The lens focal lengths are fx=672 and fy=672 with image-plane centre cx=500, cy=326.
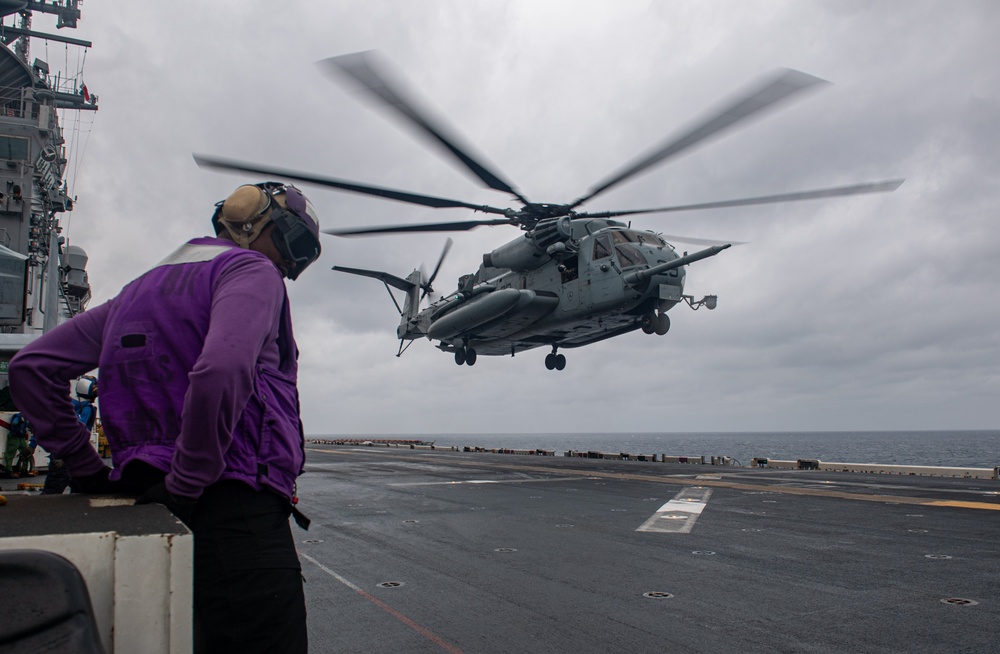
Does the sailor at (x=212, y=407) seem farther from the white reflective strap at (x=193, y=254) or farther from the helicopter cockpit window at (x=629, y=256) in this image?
the helicopter cockpit window at (x=629, y=256)

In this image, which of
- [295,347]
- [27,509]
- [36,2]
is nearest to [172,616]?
[27,509]

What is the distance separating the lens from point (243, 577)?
80.4 inches

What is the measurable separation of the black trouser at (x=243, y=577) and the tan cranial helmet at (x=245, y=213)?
3.23 ft

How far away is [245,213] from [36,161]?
34159 mm

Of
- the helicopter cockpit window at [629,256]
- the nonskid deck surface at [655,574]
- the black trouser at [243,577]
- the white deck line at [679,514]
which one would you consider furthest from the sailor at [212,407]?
the helicopter cockpit window at [629,256]

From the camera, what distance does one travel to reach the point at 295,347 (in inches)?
101

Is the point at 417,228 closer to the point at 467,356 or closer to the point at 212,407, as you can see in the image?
the point at 467,356

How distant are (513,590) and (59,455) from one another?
407cm

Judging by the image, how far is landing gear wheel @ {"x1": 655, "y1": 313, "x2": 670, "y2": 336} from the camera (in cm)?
1991

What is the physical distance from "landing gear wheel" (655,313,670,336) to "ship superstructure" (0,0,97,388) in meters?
16.7

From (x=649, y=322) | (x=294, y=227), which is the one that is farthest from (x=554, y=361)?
(x=294, y=227)

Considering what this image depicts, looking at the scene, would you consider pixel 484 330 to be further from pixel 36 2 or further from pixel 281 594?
pixel 36 2

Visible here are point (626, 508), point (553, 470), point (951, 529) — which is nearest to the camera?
point (951, 529)

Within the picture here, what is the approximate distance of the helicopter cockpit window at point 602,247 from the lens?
64.1 feet
